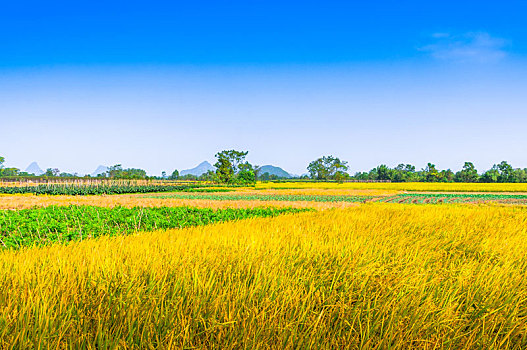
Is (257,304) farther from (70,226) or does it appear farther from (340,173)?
(340,173)

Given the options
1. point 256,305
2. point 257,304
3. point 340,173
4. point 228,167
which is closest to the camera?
point 257,304

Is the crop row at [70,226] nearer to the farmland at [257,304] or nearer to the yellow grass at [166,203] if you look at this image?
the farmland at [257,304]

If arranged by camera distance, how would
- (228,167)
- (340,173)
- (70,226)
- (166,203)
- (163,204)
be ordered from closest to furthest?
(70,226), (163,204), (166,203), (228,167), (340,173)

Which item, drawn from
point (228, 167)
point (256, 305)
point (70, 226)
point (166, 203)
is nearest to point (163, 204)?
point (166, 203)

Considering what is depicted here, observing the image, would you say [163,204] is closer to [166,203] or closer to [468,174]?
[166,203]

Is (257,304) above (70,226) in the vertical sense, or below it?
above

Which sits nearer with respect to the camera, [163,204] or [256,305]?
[256,305]

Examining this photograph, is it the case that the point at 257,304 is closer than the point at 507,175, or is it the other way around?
the point at 257,304

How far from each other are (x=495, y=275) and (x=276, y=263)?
2012mm

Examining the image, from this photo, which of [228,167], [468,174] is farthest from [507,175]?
[228,167]

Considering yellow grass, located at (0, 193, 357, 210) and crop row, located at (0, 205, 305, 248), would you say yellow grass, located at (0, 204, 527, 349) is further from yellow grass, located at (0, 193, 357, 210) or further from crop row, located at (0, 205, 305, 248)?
yellow grass, located at (0, 193, 357, 210)

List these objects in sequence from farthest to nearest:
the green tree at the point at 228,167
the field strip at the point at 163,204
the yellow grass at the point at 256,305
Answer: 1. the green tree at the point at 228,167
2. the field strip at the point at 163,204
3. the yellow grass at the point at 256,305

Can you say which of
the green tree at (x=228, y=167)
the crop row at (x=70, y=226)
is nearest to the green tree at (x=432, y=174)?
the green tree at (x=228, y=167)

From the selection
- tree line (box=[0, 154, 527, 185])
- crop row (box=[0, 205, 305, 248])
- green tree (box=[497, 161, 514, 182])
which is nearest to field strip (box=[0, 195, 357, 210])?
crop row (box=[0, 205, 305, 248])
